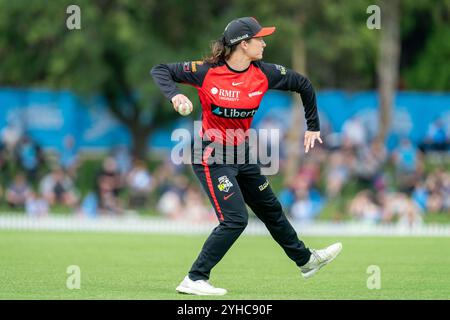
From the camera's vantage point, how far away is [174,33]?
3184 centimetres

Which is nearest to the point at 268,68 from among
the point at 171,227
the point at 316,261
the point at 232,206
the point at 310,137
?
the point at 310,137

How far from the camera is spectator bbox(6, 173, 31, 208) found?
2797cm

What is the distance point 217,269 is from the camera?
1377cm

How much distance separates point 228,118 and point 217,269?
3423 millimetres

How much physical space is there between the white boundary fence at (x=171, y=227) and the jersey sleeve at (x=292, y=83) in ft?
41.6

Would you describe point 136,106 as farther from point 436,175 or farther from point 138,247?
point 138,247

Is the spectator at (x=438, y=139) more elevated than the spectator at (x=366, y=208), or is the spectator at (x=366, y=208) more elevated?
the spectator at (x=438, y=139)

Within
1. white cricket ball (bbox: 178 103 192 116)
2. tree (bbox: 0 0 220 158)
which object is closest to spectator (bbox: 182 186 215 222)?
tree (bbox: 0 0 220 158)

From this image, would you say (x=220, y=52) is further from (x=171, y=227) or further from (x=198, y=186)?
(x=198, y=186)

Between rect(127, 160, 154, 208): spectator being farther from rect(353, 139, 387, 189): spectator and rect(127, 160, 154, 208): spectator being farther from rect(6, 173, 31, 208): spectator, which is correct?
rect(353, 139, 387, 189): spectator

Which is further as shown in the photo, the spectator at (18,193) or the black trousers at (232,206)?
the spectator at (18,193)

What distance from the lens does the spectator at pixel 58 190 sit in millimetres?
28484

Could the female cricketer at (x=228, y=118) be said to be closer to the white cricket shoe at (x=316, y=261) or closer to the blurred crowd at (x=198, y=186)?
the white cricket shoe at (x=316, y=261)

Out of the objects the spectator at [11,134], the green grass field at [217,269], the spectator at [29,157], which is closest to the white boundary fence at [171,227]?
the green grass field at [217,269]
